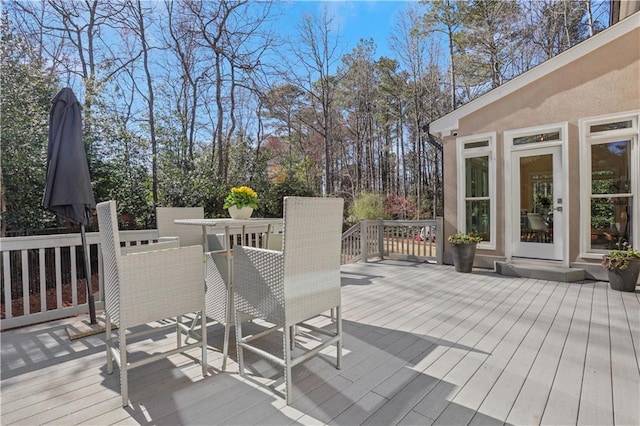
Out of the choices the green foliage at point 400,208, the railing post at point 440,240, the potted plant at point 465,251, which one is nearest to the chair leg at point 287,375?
the potted plant at point 465,251

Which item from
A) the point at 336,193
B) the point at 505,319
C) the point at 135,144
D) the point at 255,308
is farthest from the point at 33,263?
the point at 336,193

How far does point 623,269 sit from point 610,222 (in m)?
0.94

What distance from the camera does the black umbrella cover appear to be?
264cm

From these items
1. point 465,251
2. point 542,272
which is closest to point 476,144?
point 465,251

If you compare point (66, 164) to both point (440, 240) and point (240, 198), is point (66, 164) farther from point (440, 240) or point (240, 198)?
point (440, 240)

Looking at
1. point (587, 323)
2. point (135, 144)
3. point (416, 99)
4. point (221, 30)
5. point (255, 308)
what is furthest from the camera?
point (416, 99)

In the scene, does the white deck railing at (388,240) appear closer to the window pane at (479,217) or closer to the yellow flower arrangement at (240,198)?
the window pane at (479,217)

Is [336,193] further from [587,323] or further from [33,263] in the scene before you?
[587,323]

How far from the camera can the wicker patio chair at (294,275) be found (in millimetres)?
1785

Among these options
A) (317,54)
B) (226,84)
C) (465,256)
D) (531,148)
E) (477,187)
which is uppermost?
(317,54)

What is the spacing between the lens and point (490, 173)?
5.42 m

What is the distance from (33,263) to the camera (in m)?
5.47

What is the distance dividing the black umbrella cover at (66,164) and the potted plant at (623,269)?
5.98m

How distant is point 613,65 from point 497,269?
3.33m
